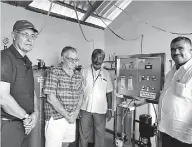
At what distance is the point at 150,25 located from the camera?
2502mm

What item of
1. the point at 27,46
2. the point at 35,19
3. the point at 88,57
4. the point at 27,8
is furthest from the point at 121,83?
the point at 27,8

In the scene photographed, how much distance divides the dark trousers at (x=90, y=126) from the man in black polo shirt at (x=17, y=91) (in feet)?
→ 3.03

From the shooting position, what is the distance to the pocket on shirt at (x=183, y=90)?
49.6 inches

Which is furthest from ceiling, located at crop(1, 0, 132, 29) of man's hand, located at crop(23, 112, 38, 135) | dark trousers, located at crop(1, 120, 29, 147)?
dark trousers, located at crop(1, 120, 29, 147)

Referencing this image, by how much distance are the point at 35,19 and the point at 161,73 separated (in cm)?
197

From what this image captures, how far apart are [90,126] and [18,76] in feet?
4.42

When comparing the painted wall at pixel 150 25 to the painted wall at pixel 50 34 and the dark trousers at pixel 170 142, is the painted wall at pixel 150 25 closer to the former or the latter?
the painted wall at pixel 50 34

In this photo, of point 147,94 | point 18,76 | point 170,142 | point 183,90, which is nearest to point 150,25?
point 147,94

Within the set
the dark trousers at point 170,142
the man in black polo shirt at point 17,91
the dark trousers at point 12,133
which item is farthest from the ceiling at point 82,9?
the dark trousers at point 170,142

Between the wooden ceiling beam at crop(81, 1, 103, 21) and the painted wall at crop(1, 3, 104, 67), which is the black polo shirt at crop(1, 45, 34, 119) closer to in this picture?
the painted wall at crop(1, 3, 104, 67)

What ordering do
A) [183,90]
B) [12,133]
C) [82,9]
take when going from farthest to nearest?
[82,9] < [183,90] < [12,133]

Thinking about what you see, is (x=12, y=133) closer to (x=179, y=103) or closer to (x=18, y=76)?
(x=18, y=76)

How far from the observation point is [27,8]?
223cm

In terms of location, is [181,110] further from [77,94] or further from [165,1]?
[165,1]
